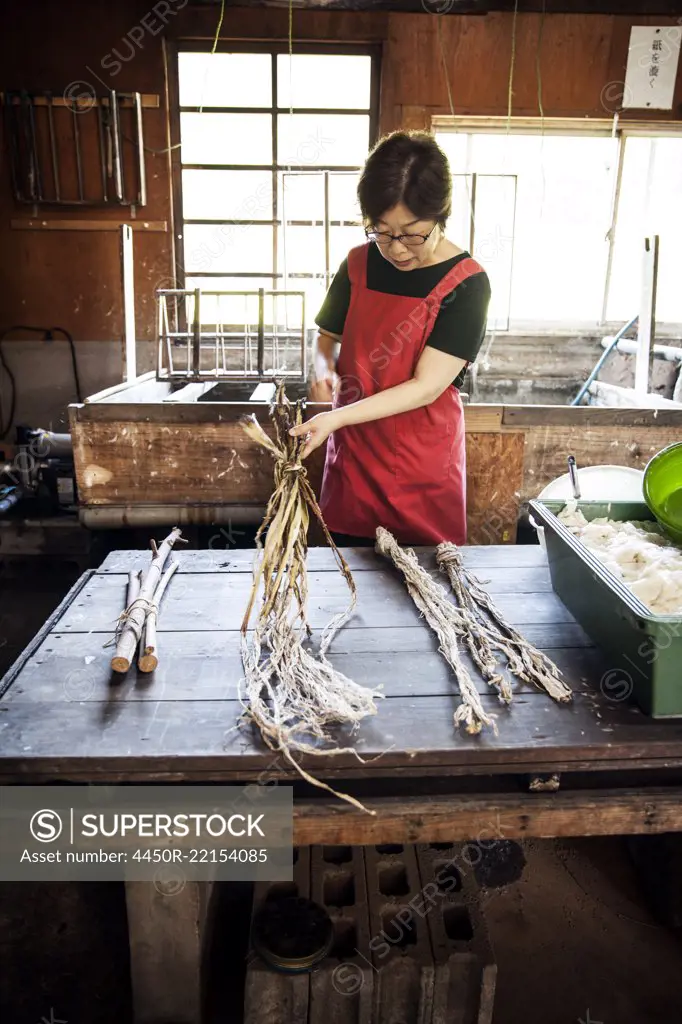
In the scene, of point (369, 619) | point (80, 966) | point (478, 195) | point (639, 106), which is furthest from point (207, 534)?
point (639, 106)

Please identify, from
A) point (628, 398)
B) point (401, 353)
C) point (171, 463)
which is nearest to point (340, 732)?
point (401, 353)

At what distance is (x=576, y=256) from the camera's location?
583cm

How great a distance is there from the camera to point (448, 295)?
1.93m

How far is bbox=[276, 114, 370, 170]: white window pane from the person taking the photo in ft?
17.7

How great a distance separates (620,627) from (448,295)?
1.02 m

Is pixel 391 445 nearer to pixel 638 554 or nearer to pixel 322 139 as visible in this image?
pixel 638 554

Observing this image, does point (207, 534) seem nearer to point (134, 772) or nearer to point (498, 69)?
point (134, 772)

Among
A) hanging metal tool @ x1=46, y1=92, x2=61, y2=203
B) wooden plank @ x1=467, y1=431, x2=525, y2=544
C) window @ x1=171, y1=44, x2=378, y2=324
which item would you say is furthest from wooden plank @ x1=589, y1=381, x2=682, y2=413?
hanging metal tool @ x1=46, y1=92, x2=61, y2=203

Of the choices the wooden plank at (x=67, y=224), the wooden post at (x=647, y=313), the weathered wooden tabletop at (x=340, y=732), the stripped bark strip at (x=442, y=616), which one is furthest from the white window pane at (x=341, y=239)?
the weathered wooden tabletop at (x=340, y=732)

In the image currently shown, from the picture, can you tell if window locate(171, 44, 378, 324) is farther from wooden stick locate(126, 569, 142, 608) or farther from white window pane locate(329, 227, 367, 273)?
wooden stick locate(126, 569, 142, 608)

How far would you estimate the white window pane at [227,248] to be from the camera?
5602mm

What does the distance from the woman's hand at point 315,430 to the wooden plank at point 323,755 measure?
544mm

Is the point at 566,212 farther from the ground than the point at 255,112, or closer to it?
closer to it

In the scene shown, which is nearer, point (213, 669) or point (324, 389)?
point (213, 669)
